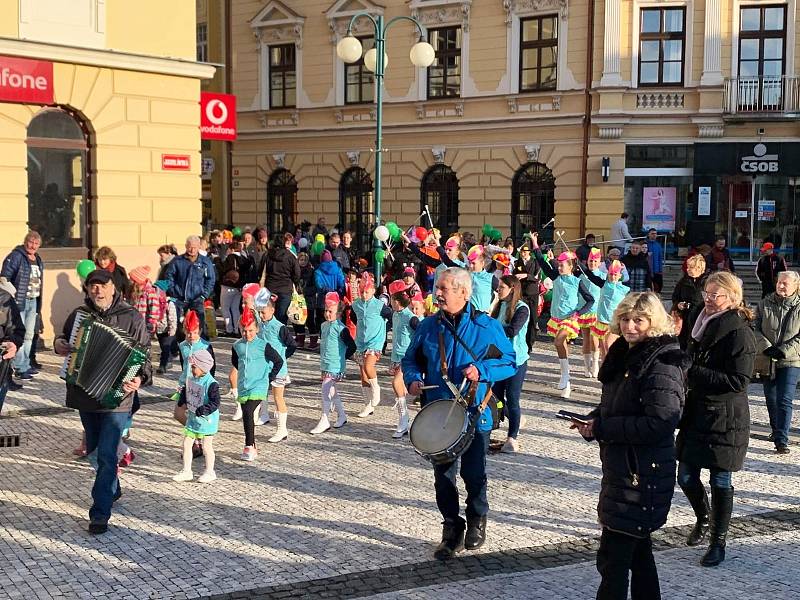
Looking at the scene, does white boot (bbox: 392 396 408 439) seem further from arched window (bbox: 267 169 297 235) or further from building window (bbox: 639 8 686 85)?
arched window (bbox: 267 169 297 235)

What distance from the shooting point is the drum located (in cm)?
625

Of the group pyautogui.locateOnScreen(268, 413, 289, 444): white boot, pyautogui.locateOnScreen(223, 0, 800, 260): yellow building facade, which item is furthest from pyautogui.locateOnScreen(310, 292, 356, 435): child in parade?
pyautogui.locateOnScreen(223, 0, 800, 260): yellow building facade

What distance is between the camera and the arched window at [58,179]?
16266 millimetres

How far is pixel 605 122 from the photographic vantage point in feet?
87.8

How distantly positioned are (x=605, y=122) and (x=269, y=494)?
2080cm

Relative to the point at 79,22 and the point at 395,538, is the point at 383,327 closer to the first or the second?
the point at 395,538

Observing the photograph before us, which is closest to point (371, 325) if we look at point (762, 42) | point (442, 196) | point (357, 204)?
point (762, 42)

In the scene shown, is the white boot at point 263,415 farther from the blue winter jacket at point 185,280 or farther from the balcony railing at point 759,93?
the balcony railing at point 759,93

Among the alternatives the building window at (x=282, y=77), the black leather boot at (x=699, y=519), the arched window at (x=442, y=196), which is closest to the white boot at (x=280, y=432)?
the black leather boot at (x=699, y=519)

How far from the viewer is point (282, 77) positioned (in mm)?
32812

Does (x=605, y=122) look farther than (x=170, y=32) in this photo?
Yes

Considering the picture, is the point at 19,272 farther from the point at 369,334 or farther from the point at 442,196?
the point at 442,196

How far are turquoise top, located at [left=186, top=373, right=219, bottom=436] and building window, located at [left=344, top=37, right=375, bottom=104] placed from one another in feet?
77.7

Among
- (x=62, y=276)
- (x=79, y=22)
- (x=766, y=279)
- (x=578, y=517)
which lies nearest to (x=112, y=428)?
(x=578, y=517)
